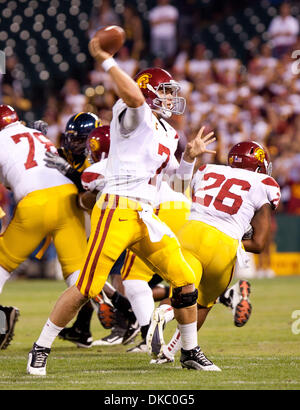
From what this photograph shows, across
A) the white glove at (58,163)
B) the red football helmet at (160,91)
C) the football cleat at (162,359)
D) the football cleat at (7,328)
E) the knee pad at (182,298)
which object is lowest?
the football cleat at (7,328)

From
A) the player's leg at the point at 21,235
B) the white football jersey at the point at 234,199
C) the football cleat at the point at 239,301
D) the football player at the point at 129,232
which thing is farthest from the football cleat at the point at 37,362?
the football cleat at the point at 239,301

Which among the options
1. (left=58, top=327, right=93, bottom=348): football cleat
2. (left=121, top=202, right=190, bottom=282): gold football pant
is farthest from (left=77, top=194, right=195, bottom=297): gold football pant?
(left=58, top=327, right=93, bottom=348): football cleat

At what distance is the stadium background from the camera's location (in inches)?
514

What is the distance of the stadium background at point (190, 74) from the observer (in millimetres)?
13055

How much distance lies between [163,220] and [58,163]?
866 mm

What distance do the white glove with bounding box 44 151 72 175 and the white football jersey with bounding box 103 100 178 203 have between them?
3.76 ft

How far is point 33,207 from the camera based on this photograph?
552 cm

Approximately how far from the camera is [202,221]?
4984mm

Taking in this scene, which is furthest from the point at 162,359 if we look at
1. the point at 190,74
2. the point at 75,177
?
the point at 190,74

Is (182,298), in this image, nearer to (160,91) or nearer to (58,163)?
(160,91)

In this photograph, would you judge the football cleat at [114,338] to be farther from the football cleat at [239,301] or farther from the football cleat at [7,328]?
the football cleat at [239,301]

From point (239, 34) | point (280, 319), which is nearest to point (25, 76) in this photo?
point (239, 34)

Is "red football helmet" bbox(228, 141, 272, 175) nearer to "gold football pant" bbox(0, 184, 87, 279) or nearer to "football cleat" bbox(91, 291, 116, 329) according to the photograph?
"gold football pant" bbox(0, 184, 87, 279)
